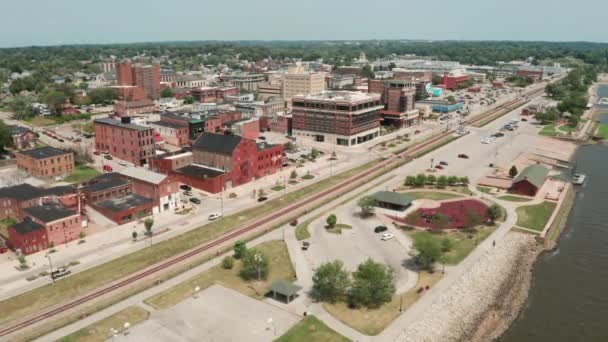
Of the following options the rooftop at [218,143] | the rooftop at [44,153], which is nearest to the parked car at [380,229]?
the rooftop at [218,143]

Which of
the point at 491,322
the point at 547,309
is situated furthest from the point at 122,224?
the point at 547,309

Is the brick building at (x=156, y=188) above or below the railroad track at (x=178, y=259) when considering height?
above

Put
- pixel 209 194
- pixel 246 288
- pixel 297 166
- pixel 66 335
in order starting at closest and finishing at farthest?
pixel 66 335
pixel 246 288
pixel 209 194
pixel 297 166

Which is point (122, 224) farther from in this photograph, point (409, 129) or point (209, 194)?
point (409, 129)

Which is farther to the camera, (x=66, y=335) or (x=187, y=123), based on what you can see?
(x=187, y=123)

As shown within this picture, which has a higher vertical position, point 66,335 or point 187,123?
point 187,123

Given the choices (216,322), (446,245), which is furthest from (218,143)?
(216,322)

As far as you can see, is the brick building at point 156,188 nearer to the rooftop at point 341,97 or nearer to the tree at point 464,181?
the tree at point 464,181

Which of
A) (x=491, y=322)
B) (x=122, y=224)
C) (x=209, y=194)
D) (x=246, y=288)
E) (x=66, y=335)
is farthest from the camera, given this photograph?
(x=209, y=194)
